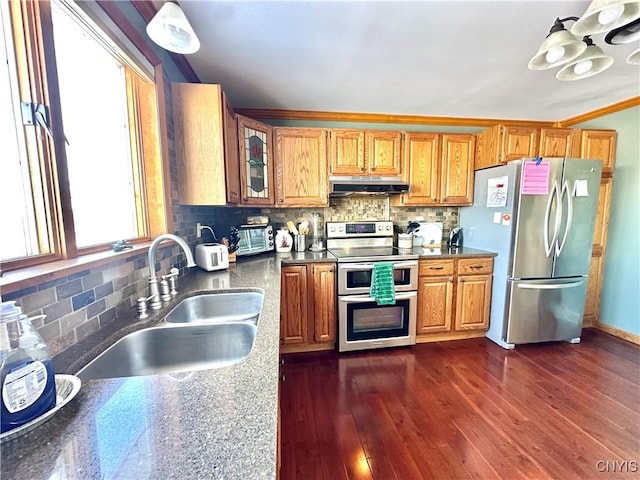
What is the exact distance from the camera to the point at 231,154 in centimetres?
199

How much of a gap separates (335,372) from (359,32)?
238 centimetres

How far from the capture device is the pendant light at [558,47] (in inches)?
51.0

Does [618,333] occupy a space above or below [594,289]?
below

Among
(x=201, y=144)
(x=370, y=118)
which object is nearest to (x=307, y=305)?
(x=201, y=144)

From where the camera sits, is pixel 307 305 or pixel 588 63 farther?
pixel 307 305

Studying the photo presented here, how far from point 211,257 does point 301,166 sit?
1275 millimetres

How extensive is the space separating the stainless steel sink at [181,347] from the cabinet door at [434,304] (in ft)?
6.35

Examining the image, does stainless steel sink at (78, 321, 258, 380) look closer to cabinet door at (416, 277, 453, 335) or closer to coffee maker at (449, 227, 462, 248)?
cabinet door at (416, 277, 453, 335)

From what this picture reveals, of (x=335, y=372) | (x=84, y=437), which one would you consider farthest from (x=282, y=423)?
(x=84, y=437)

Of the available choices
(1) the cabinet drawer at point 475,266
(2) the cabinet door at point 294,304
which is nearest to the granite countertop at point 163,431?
(2) the cabinet door at point 294,304

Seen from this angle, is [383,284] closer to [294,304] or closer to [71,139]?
[294,304]

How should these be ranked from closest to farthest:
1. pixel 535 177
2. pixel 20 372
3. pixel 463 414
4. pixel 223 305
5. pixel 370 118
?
pixel 20 372 < pixel 223 305 < pixel 463 414 < pixel 535 177 < pixel 370 118

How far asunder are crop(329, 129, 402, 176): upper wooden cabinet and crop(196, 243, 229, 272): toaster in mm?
1353

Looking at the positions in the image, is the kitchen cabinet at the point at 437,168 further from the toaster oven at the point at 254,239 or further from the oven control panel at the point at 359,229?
the toaster oven at the point at 254,239
